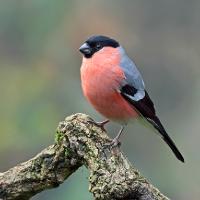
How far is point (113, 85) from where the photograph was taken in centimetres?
478

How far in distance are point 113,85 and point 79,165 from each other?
0.77m

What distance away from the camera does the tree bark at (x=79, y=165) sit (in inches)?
151

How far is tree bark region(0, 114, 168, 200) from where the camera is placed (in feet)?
12.6

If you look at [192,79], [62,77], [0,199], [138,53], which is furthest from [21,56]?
[0,199]

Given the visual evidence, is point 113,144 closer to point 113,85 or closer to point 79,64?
point 113,85

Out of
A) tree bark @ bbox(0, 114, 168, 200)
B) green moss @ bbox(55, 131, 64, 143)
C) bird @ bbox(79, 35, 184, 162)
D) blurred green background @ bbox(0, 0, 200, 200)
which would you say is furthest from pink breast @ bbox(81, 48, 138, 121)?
blurred green background @ bbox(0, 0, 200, 200)

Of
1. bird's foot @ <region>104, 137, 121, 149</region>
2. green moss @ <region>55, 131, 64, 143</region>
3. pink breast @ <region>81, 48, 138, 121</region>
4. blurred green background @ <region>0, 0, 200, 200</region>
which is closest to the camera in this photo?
bird's foot @ <region>104, 137, 121, 149</region>

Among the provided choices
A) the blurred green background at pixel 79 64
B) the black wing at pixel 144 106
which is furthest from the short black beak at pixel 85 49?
the blurred green background at pixel 79 64

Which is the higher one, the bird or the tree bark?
the bird

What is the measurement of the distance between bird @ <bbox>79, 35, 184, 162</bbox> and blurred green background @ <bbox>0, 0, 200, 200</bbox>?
2807 mm

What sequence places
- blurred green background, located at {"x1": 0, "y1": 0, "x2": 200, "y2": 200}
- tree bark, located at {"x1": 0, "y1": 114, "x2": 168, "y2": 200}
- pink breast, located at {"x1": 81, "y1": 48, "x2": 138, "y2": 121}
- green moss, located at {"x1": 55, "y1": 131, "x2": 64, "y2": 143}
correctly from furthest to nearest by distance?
blurred green background, located at {"x1": 0, "y1": 0, "x2": 200, "y2": 200}, pink breast, located at {"x1": 81, "y1": 48, "x2": 138, "y2": 121}, green moss, located at {"x1": 55, "y1": 131, "x2": 64, "y2": 143}, tree bark, located at {"x1": 0, "y1": 114, "x2": 168, "y2": 200}

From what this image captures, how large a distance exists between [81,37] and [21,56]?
691mm

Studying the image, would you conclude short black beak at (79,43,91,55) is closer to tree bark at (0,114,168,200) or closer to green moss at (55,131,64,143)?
tree bark at (0,114,168,200)

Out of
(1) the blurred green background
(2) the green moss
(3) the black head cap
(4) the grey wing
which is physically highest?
(1) the blurred green background
